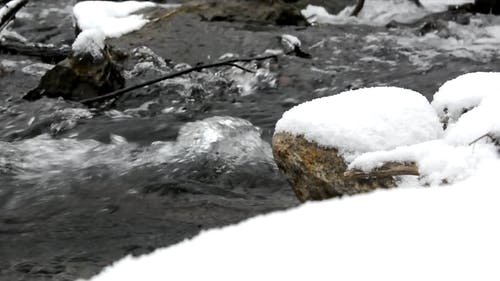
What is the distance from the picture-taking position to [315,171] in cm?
315

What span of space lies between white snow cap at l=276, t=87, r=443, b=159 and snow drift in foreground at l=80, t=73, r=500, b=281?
549mm

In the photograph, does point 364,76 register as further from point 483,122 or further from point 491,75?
point 483,122

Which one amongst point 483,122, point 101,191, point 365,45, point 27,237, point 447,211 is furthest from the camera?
point 365,45

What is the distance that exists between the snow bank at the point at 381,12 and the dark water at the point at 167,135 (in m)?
0.69

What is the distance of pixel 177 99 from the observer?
21.2ft

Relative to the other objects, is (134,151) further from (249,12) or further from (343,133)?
(249,12)

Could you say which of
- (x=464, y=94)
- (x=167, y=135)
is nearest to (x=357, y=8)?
(x=167, y=135)

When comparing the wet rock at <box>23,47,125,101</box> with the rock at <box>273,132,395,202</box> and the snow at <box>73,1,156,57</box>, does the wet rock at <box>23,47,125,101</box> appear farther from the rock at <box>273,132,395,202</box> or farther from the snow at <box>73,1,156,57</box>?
the rock at <box>273,132,395,202</box>

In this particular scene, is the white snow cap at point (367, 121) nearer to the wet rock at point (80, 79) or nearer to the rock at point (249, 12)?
the wet rock at point (80, 79)

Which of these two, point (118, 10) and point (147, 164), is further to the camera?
point (118, 10)

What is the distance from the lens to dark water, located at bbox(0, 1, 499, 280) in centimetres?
394

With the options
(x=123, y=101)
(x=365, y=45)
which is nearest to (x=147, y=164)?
(x=123, y=101)

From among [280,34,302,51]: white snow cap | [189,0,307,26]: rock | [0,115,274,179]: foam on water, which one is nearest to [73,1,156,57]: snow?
[189,0,307,26]: rock

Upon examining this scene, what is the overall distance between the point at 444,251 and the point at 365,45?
6525 millimetres
